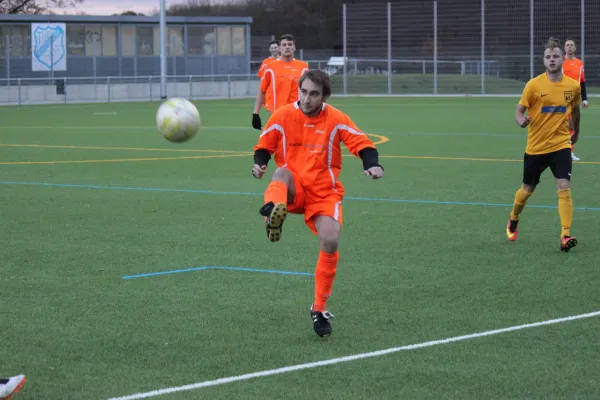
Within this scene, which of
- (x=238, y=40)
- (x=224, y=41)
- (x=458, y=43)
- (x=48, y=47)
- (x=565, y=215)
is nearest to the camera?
(x=565, y=215)

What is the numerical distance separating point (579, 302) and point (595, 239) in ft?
Result: 9.75

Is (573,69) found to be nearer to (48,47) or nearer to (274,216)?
(274,216)

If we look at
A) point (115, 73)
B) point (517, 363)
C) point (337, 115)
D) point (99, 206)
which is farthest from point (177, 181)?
point (115, 73)

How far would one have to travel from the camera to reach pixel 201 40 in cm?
5700

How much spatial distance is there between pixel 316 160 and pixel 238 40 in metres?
52.3

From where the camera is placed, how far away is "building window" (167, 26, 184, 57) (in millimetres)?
55969

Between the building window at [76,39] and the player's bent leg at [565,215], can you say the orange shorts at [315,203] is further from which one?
the building window at [76,39]

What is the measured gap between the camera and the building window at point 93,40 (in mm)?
52894

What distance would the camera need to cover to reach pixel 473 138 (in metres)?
24.2

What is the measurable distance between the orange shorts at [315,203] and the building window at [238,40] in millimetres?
52006

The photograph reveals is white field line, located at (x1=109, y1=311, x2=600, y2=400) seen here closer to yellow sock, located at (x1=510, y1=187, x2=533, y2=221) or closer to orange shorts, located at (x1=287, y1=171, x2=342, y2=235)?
orange shorts, located at (x1=287, y1=171, x2=342, y2=235)

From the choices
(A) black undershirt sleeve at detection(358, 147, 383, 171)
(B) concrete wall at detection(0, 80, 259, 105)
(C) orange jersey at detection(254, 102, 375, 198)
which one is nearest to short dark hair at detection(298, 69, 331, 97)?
(C) orange jersey at detection(254, 102, 375, 198)

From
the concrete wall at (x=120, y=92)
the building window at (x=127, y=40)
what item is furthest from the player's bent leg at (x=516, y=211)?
the building window at (x=127, y=40)

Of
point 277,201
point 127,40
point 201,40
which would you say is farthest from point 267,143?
point 201,40
